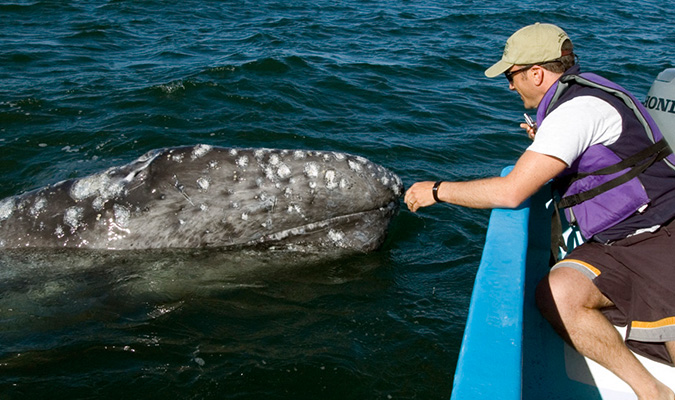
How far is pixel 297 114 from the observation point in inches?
360

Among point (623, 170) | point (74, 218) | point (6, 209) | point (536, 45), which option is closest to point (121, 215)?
point (74, 218)

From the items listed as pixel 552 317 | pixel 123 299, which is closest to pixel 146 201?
pixel 123 299

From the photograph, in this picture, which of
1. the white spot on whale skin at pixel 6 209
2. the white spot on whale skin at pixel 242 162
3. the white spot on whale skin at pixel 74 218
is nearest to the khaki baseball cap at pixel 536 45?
the white spot on whale skin at pixel 242 162

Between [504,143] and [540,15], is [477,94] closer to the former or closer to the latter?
[504,143]

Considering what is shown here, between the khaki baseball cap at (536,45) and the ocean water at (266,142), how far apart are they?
6.52 ft

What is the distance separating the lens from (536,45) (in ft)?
14.1

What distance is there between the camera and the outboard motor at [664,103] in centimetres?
439

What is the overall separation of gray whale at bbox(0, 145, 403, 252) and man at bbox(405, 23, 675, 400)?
0.84 m

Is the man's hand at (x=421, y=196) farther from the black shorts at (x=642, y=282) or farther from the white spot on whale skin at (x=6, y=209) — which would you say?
the white spot on whale skin at (x=6, y=209)

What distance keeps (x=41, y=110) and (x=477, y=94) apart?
6.57m

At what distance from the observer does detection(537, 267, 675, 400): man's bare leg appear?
4.00 meters

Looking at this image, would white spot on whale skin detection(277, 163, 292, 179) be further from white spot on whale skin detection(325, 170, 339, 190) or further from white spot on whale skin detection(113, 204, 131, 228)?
white spot on whale skin detection(113, 204, 131, 228)

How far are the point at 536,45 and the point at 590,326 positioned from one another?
72.2 inches

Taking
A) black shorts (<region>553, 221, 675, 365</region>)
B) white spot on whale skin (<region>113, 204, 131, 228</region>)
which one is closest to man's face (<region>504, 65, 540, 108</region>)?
black shorts (<region>553, 221, 675, 365</region>)
